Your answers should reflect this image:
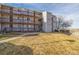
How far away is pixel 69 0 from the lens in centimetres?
308

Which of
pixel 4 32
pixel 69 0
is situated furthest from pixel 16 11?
pixel 69 0

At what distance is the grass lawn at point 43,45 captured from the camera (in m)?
3.02

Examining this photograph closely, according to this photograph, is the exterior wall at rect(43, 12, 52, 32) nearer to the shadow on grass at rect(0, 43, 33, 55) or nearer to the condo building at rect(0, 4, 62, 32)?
the condo building at rect(0, 4, 62, 32)

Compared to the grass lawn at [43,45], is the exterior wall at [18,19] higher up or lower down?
higher up

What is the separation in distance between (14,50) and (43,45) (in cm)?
51

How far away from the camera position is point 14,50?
9.89 feet

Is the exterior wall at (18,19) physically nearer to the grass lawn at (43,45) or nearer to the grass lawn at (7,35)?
the grass lawn at (7,35)

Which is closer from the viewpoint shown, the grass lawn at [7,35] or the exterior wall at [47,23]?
the grass lawn at [7,35]

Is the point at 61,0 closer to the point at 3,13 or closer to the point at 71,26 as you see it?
the point at 71,26

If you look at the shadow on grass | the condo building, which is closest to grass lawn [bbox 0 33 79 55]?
the shadow on grass

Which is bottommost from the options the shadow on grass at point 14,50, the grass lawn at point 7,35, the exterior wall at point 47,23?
the shadow on grass at point 14,50

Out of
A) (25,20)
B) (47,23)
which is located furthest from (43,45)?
(25,20)

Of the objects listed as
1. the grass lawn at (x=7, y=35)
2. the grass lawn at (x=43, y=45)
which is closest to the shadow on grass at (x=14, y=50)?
the grass lawn at (x=43, y=45)

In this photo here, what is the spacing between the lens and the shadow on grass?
3.01 meters
